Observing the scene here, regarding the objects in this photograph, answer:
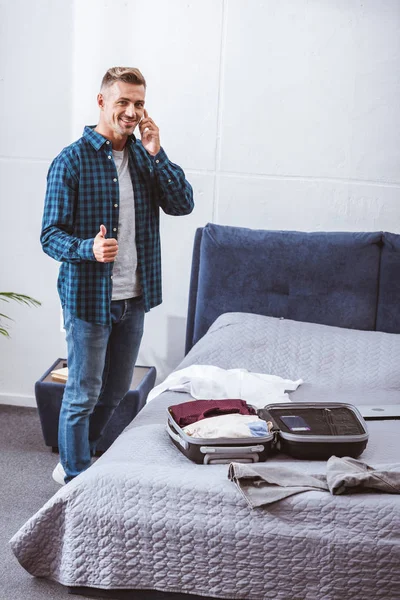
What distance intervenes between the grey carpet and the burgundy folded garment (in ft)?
1.99

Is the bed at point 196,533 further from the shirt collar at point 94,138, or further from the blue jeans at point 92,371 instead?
the shirt collar at point 94,138

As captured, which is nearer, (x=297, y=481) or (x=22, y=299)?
(x=297, y=481)

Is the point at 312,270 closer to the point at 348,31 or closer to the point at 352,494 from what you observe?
the point at 348,31

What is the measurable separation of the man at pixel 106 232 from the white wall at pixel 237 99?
2.43 feet

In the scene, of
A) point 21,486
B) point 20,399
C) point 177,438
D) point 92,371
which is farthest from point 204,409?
point 20,399

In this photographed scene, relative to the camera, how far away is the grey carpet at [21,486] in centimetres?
243

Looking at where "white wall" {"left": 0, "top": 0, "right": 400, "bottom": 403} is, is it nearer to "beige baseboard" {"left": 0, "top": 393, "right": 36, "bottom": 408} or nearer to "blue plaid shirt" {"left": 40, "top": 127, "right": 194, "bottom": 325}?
"blue plaid shirt" {"left": 40, "top": 127, "right": 194, "bottom": 325}

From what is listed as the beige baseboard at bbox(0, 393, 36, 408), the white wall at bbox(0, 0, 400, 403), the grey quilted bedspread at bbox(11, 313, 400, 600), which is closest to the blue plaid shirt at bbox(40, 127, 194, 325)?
the grey quilted bedspread at bbox(11, 313, 400, 600)

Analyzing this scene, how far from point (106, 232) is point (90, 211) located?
9 cm

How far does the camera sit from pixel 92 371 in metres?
2.98

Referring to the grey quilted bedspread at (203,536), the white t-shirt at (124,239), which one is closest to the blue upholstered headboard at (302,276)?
the white t-shirt at (124,239)

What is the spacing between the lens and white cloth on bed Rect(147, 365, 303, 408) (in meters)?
2.86

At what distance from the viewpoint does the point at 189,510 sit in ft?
7.03

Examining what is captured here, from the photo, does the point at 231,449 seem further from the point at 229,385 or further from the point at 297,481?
the point at 229,385
